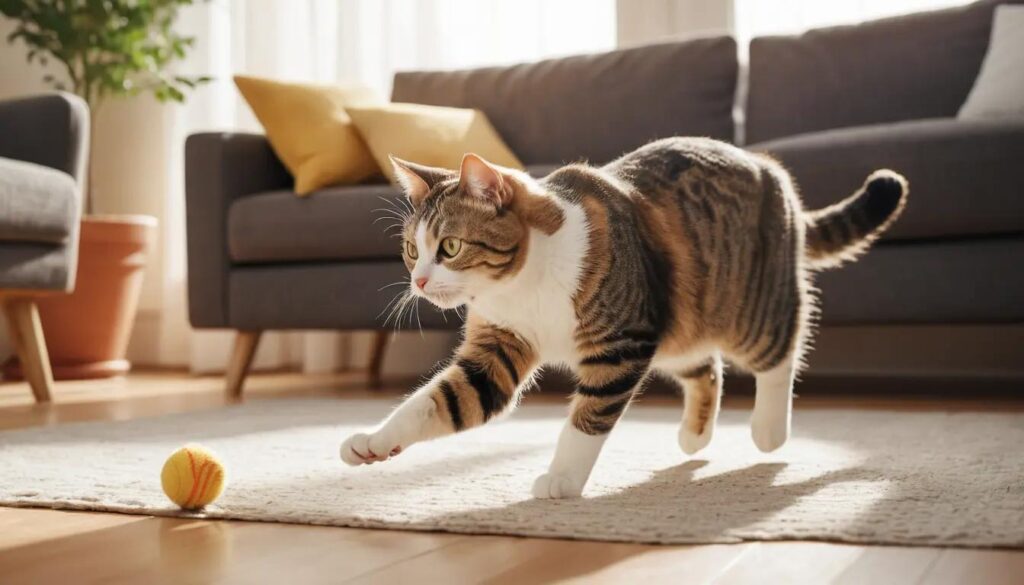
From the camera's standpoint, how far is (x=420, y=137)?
3059 mm

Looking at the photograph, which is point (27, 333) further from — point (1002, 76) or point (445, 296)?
point (1002, 76)

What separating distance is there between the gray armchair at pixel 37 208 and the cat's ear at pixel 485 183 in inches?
64.0

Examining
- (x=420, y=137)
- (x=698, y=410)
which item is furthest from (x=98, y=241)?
(x=698, y=410)

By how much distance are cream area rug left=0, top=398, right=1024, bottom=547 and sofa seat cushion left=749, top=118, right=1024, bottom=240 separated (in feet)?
1.50

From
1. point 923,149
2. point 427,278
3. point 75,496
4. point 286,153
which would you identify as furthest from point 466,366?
point 286,153

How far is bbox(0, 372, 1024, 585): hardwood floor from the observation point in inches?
37.3

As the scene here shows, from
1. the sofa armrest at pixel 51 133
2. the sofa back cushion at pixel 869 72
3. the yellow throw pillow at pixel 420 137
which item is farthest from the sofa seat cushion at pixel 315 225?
the sofa back cushion at pixel 869 72

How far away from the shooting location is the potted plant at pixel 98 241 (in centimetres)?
359

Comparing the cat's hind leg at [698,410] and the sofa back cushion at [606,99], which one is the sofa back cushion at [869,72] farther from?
the cat's hind leg at [698,410]

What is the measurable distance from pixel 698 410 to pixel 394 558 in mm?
736

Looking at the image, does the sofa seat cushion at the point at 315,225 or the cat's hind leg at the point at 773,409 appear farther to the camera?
the sofa seat cushion at the point at 315,225

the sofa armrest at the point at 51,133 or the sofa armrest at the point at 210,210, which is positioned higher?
the sofa armrest at the point at 51,133

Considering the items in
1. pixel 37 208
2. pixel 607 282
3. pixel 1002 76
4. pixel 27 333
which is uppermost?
pixel 1002 76

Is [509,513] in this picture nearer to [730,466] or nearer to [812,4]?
[730,466]
